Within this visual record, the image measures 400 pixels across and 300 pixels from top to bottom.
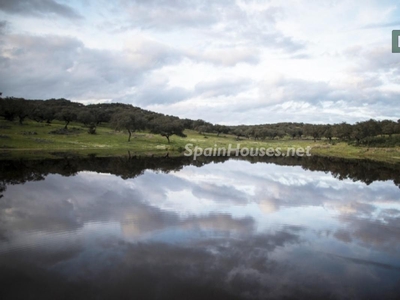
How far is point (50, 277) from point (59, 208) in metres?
10.8

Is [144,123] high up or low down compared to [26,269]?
up

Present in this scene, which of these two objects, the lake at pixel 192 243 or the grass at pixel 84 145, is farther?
the grass at pixel 84 145

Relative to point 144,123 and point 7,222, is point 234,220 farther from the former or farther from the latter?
point 144,123

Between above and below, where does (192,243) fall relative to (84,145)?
below

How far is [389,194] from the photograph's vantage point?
31.1 m

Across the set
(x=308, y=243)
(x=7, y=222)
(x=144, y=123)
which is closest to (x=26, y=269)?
(x=7, y=222)

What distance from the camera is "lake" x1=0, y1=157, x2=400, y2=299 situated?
10766 millimetres

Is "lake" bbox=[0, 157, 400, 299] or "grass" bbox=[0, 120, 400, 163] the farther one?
"grass" bbox=[0, 120, 400, 163]

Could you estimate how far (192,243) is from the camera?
1492 centimetres

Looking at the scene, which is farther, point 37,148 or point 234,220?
point 37,148

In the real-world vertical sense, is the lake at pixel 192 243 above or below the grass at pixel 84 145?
below

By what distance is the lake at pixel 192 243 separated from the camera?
10.8 m

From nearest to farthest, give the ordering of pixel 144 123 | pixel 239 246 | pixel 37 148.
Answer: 1. pixel 239 246
2. pixel 37 148
3. pixel 144 123

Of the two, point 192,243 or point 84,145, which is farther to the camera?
point 84,145
